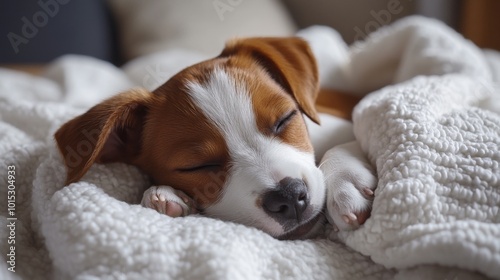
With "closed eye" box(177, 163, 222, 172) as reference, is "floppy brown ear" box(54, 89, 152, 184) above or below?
above

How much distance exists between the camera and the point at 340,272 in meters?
0.98

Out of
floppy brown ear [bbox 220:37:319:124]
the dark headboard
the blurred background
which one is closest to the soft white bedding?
floppy brown ear [bbox 220:37:319:124]

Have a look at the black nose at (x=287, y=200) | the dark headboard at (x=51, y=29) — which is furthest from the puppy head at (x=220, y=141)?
the dark headboard at (x=51, y=29)

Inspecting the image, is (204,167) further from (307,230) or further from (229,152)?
(307,230)

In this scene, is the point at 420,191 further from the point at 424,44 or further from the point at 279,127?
the point at 424,44

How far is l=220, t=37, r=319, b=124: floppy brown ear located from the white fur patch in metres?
0.19

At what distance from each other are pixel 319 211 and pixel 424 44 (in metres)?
1.02

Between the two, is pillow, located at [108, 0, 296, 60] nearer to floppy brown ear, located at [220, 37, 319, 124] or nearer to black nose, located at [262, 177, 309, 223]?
floppy brown ear, located at [220, 37, 319, 124]

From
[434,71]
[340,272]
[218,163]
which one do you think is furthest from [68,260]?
[434,71]

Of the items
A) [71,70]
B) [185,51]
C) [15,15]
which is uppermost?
[15,15]

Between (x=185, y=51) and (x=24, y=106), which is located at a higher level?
(x=24, y=106)

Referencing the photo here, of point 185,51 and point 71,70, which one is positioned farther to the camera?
point 185,51

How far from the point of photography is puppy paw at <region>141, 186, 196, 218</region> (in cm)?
110

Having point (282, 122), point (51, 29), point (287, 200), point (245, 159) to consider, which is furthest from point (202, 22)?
point (287, 200)
